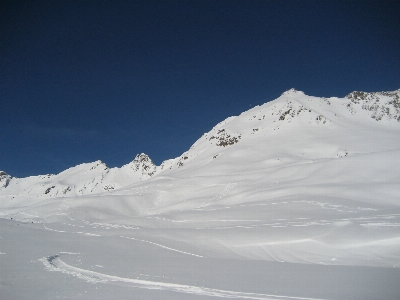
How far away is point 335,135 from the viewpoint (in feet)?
194

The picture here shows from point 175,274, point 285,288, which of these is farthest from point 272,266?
point 175,274

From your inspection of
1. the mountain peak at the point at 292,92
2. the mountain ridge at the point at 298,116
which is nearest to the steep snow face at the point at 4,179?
the mountain ridge at the point at 298,116

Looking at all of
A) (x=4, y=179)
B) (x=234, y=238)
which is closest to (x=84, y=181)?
(x=4, y=179)

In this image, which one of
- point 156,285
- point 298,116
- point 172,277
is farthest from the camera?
point 298,116

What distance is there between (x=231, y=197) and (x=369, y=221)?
1665cm

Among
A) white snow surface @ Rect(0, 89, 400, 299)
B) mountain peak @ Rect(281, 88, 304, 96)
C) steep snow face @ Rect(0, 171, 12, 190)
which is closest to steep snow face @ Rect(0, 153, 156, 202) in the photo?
steep snow face @ Rect(0, 171, 12, 190)

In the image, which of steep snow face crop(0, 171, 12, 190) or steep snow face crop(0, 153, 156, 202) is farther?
steep snow face crop(0, 171, 12, 190)

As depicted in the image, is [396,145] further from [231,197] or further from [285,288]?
[285,288]

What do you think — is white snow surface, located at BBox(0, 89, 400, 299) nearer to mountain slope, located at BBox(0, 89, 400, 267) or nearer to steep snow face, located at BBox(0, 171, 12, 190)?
mountain slope, located at BBox(0, 89, 400, 267)

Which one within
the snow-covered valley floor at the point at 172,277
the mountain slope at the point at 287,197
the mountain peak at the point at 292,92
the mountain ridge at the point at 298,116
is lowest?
the snow-covered valley floor at the point at 172,277

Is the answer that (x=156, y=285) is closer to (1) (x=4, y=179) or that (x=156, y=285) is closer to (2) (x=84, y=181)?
(2) (x=84, y=181)

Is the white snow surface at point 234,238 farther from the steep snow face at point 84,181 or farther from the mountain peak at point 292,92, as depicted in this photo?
the steep snow face at point 84,181

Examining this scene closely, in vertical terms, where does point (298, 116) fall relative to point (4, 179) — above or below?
above

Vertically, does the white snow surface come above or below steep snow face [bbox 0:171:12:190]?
below
